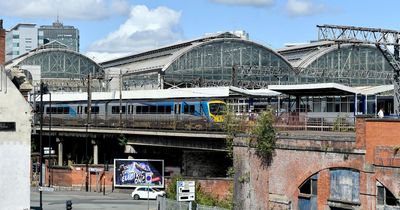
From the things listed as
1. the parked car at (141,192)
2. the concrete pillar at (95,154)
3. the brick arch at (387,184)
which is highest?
the brick arch at (387,184)

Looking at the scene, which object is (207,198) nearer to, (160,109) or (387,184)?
(387,184)

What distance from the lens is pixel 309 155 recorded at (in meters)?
32.6

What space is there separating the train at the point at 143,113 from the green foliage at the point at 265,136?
1174cm

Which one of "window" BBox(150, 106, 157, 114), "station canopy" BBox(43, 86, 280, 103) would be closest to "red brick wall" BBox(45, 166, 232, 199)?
"window" BBox(150, 106, 157, 114)

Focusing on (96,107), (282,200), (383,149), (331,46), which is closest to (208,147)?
(282,200)

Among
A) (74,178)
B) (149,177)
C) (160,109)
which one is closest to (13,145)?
(149,177)

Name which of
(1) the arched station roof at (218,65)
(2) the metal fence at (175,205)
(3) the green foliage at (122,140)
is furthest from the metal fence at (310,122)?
(1) the arched station roof at (218,65)

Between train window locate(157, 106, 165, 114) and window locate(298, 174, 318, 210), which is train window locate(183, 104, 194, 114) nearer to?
train window locate(157, 106, 165, 114)

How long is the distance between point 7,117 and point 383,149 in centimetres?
1601

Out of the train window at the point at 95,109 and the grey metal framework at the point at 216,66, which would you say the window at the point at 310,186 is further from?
the grey metal framework at the point at 216,66

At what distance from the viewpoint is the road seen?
4928 cm

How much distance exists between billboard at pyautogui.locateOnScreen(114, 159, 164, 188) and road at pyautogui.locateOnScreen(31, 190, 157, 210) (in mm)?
1302

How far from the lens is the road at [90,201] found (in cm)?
4928

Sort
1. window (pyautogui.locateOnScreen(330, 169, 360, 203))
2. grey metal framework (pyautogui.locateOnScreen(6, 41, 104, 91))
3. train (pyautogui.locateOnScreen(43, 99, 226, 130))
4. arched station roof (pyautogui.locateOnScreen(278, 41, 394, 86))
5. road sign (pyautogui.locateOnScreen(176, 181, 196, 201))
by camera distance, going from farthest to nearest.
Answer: grey metal framework (pyautogui.locateOnScreen(6, 41, 104, 91)), arched station roof (pyautogui.locateOnScreen(278, 41, 394, 86)), train (pyautogui.locateOnScreen(43, 99, 226, 130)), road sign (pyautogui.locateOnScreen(176, 181, 196, 201)), window (pyautogui.locateOnScreen(330, 169, 360, 203))
